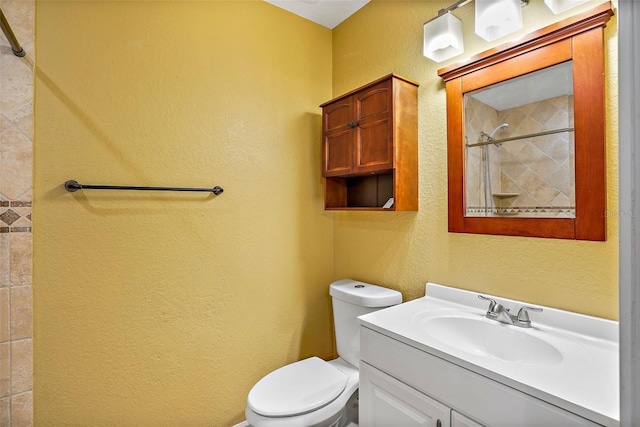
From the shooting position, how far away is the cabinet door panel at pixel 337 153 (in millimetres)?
1737

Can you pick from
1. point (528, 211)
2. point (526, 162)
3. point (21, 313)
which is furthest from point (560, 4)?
point (21, 313)

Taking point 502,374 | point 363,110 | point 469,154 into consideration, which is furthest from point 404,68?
point 502,374

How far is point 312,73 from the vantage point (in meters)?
2.03

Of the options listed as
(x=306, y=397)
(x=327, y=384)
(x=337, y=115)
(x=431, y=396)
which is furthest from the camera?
(x=337, y=115)

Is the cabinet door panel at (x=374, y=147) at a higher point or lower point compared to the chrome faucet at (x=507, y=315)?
higher

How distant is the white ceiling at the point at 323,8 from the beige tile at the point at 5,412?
2.22 m

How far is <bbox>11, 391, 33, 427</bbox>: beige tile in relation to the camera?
1.21 metres

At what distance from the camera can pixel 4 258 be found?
3.92ft

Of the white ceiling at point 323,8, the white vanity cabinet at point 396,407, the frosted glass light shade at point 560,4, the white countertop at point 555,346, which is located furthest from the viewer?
the white ceiling at point 323,8

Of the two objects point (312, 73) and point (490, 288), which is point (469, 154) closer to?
point (490, 288)

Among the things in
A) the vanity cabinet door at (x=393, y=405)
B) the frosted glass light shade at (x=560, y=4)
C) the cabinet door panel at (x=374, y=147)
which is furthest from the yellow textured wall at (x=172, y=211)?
the frosted glass light shade at (x=560, y=4)

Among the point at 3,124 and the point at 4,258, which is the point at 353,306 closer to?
the point at 4,258

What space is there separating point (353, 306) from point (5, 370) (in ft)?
4.75

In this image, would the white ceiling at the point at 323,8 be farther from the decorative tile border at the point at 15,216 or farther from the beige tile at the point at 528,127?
the decorative tile border at the point at 15,216
